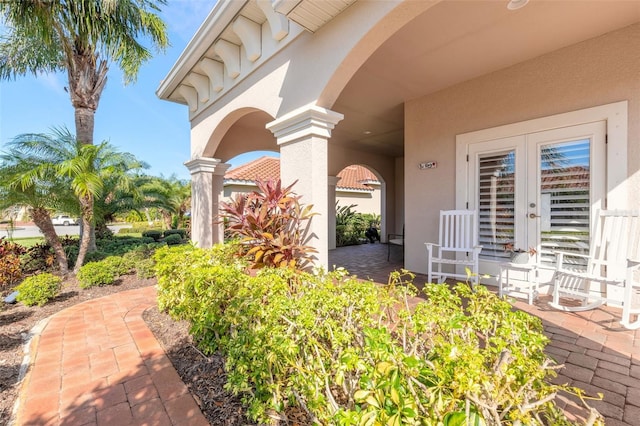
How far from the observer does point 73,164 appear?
5551mm

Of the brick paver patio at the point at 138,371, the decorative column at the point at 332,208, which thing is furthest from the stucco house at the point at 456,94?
the decorative column at the point at 332,208

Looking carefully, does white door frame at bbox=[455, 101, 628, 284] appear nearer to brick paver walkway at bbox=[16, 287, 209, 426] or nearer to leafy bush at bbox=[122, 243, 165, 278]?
brick paver walkway at bbox=[16, 287, 209, 426]

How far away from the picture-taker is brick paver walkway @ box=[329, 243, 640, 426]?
6.54 feet

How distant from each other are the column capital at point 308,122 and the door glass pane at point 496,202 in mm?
3177

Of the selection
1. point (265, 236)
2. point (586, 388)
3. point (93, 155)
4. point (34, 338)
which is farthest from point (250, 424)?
point (93, 155)

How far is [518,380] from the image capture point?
3.84 ft

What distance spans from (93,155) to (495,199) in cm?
793

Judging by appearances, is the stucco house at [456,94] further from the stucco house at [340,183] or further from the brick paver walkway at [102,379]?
the stucco house at [340,183]

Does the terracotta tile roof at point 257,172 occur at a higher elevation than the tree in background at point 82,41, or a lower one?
lower

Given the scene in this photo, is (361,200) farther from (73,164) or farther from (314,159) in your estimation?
A: (314,159)

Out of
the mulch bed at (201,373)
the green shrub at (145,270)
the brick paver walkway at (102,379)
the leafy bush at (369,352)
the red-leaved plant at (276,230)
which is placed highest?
the red-leaved plant at (276,230)

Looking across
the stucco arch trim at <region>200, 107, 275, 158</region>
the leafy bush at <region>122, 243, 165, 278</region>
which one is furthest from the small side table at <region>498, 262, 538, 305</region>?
the leafy bush at <region>122, 243, 165, 278</region>

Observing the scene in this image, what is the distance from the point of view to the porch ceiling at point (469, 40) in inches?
133

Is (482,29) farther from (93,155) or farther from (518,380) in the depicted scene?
(93,155)
